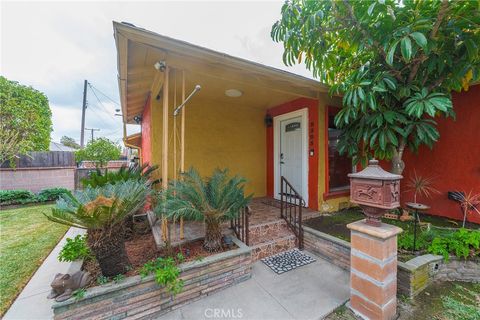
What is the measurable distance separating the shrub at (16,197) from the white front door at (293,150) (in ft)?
29.1

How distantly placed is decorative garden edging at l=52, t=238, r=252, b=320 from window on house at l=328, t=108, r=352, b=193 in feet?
10.2

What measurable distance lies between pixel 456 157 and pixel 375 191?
3359mm

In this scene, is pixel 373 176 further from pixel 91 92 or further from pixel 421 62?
pixel 91 92

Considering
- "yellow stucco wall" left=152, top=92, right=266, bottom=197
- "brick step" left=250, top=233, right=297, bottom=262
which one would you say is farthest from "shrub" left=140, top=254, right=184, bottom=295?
"yellow stucco wall" left=152, top=92, right=266, bottom=197

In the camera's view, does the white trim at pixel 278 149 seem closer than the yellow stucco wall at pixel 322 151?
No

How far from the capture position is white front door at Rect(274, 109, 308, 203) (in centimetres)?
454

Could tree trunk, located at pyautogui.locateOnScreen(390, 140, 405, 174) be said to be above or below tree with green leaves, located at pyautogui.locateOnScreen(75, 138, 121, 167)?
below

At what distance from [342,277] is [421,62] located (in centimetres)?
315

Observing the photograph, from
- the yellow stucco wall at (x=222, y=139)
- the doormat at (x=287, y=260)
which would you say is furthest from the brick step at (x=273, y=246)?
the yellow stucco wall at (x=222, y=139)

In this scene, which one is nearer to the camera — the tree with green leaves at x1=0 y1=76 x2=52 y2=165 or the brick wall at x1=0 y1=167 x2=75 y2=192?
the tree with green leaves at x1=0 y1=76 x2=52 y2=165

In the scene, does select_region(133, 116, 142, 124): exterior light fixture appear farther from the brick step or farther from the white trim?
the brick step

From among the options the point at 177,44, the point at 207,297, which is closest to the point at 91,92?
the point at 177,44

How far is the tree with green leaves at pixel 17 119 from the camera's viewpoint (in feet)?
22.7

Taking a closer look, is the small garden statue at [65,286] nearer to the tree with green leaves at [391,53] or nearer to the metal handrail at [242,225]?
the metal handrail at [242,225]
